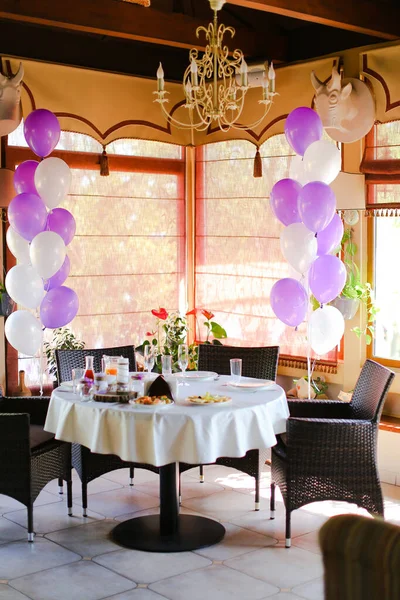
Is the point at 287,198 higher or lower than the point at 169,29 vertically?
lower

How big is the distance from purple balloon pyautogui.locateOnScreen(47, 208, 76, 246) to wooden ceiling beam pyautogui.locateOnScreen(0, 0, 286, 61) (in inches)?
45.4

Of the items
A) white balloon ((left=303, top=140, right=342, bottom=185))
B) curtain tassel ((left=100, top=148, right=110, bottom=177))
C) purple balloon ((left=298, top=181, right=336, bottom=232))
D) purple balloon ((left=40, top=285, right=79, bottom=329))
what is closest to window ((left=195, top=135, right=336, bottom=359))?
curtain tassel ((left=100, top=148, right=110, bottom=177))

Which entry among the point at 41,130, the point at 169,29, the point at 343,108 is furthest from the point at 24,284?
the point at 343,108

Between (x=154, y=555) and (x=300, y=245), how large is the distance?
1.96 metres

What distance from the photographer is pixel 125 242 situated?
7.03 meters

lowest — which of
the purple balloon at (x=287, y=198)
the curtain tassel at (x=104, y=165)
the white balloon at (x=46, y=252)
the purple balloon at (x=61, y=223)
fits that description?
the white balloon at (x=46, y=252)

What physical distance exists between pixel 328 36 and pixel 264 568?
3.92 m

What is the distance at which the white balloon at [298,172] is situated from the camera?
529 centimetres

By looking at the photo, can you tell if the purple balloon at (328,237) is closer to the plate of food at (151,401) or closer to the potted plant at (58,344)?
the plate of food at (151,401)

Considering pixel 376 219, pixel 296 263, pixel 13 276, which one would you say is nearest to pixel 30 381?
pixel 13 276

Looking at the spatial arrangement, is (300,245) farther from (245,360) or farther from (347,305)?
(347,305)

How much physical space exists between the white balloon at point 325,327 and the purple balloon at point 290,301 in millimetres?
91

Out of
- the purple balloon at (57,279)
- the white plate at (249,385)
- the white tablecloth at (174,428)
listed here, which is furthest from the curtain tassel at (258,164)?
the white tablecloth at (174,428)

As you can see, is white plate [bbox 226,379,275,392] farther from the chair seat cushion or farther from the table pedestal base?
the chair seat cushion
